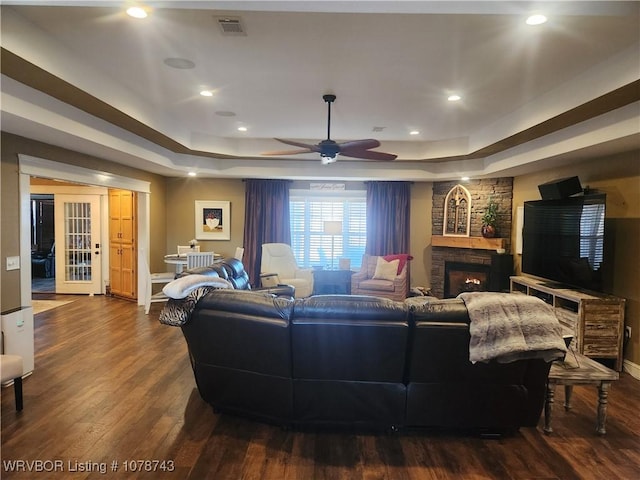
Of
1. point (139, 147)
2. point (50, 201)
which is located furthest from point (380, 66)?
point (50, 201)

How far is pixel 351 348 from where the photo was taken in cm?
251

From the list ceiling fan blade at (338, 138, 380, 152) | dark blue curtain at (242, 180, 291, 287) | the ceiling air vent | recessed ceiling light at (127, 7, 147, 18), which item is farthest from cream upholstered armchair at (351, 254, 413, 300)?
recessed ceiling light at (127, 7, 147, 18)

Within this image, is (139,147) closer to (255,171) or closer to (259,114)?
(259,114)

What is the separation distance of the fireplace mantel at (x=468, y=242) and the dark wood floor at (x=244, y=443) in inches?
119

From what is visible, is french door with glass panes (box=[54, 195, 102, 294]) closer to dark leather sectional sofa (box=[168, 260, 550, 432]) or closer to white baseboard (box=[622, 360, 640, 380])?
dark leather sectional sofa (box=[168, 260, 550, 432])

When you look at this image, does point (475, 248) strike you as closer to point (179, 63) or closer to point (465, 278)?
point (465, 278)

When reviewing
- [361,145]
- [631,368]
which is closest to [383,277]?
[361,145]

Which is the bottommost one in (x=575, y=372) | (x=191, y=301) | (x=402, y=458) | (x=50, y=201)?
(x=402, y=458)

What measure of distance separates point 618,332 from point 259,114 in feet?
15.2

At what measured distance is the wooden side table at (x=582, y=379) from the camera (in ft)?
8.56

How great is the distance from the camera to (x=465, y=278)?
270 inches

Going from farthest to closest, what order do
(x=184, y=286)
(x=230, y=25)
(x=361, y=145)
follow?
1. (x=361, y=145)
2. (x=184, y=286)
3. (x=230, y=25)

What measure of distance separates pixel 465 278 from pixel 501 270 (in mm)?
774

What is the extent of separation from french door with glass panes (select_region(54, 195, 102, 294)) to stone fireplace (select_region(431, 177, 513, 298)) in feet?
21.6
